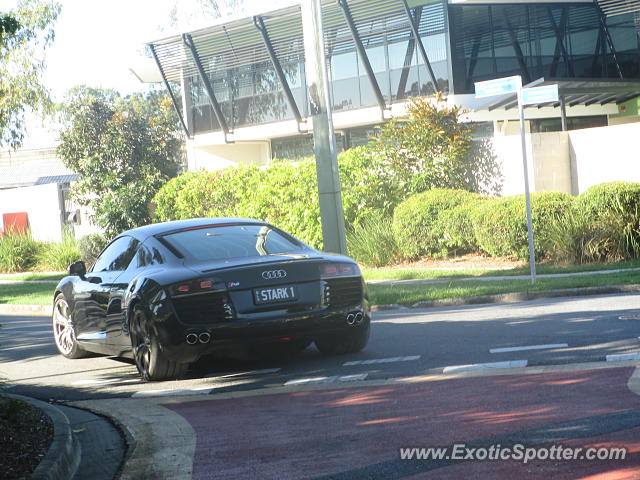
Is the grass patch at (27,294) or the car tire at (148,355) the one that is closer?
the car tire at (148,355)

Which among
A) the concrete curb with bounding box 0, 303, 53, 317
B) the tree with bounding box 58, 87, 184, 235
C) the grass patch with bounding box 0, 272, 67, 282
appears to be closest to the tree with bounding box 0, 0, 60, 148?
the tree with bounding box 58, 87, 184, 235

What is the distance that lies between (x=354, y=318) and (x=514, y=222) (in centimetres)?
1003

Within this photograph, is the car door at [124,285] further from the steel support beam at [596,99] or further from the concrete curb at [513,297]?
the steel support beam at [596,99]

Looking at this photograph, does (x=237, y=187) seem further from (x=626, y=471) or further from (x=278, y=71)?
(x=626, y=471)

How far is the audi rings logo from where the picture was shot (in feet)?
26.8

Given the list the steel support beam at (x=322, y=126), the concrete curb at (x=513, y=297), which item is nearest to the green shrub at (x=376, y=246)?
the steel support beam at (x=322, y=126)

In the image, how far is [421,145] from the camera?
23016mm

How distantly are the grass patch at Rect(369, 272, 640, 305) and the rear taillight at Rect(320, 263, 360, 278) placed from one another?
5.13m

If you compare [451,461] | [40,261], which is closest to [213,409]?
[451,461]

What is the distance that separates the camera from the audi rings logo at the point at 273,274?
26.8ft

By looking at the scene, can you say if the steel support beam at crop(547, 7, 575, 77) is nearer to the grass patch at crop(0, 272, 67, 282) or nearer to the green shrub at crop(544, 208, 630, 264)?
the green shrub at crop(544, 208, 630, 264)

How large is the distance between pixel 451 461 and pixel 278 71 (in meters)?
32.4

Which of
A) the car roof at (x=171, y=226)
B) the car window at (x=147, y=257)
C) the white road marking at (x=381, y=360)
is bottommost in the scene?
the white road marking at (x=381, y=360)

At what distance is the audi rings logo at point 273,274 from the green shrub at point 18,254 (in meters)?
24.4
